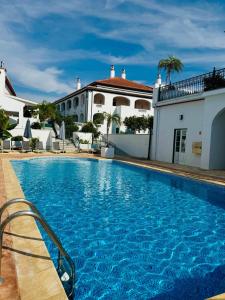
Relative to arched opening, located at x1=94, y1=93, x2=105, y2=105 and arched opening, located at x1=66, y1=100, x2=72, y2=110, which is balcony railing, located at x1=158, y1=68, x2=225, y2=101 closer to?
arched opening, located at x1=94, y1=93, x2=105, y2=105

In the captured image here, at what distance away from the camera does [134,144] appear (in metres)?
23.3

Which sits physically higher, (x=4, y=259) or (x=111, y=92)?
(x=111, y=92)

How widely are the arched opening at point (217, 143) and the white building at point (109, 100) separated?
21.3 meters

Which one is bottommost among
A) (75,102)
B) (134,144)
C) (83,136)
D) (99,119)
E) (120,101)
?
(134,144)

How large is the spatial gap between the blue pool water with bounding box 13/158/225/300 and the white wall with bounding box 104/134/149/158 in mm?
10906

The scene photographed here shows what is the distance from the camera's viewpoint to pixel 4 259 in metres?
3.63

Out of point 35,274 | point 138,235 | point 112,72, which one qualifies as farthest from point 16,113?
point 35,274

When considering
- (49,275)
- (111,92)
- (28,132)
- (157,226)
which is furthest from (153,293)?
(111,92)

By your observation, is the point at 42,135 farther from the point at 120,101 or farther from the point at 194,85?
the point at 120,101

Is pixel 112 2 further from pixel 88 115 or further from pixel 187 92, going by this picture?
pixel 88 115

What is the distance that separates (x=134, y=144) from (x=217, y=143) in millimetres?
9281

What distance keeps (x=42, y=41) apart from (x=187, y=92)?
969 cm

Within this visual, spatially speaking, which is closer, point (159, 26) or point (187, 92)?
point (159, 26)

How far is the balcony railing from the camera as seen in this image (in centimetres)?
1460
